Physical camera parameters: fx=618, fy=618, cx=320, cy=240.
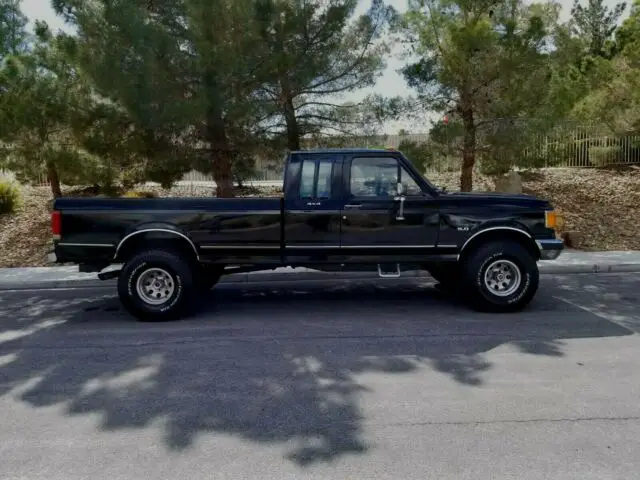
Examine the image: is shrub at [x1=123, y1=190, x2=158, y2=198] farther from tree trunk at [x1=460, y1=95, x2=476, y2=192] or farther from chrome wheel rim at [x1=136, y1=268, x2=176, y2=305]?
chrome wheel rim at [x1=136, y1=268, x2=176, y2=305]

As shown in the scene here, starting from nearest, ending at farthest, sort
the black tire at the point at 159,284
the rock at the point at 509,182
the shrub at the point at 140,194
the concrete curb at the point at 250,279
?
the black tire at the point at 159,284, the concrete curb at the point at 250,279, the rock at the point at 509,182, the shrub at the point at 140,194

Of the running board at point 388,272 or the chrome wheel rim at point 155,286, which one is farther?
the running board at point 388,272

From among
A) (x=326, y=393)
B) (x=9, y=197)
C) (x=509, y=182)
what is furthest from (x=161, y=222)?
(x=9, y=197)

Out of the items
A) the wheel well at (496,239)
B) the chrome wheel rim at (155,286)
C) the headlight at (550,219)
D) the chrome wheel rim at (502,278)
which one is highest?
the headlight at (550,219)

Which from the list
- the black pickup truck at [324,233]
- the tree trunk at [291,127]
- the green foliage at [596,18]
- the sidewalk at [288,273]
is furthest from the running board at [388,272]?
the green foliage at [596,18]

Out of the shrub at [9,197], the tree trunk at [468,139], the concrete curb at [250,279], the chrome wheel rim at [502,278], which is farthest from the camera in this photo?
the shrub at [9,197]

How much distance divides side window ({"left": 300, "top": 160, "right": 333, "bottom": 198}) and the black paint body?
0.04 metres

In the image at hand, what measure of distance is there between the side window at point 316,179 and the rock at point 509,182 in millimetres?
9190

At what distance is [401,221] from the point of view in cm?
757

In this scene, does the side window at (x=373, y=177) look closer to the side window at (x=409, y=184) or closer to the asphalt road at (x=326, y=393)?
the side window at (x=409, y=184)

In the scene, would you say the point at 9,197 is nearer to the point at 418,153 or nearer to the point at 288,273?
A: the point at 288,273

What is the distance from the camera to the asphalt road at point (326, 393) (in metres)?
3.80

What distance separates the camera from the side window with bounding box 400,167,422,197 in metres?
7.62

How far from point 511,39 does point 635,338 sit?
8.10 metres
